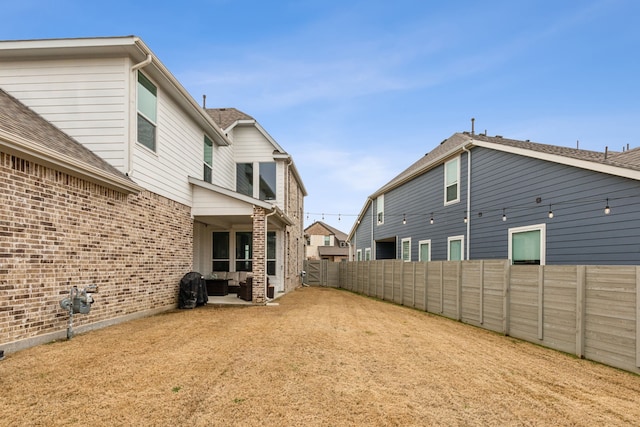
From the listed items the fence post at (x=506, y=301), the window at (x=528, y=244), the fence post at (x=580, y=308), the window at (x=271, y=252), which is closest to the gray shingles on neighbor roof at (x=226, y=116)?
the window at (x=271, y=252)

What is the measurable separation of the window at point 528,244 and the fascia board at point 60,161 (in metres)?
10.5

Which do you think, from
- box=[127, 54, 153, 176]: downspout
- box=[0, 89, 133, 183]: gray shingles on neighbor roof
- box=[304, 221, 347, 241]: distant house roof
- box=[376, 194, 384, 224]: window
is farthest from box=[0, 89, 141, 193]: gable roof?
box=[304, 221, 347, 241]: distant house roof

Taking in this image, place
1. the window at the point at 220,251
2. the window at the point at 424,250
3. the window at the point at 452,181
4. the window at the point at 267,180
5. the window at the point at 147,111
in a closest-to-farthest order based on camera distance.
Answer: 1. the window at the point at 147,111
2. the window at the point at 452,181
3. the window at the point at 220,251
4. the window at the point at 424,250
5. the window at the point at 267,180

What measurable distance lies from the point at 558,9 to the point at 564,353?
10925 millimetres

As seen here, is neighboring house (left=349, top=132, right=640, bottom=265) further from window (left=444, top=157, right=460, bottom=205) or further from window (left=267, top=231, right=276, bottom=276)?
window (left=267, top=231, right=276, bottom=276)

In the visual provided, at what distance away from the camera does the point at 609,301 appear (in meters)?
5.30

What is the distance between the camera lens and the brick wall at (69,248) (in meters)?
5.16

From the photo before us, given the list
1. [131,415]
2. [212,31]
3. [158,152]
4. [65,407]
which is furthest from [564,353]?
[212,31]

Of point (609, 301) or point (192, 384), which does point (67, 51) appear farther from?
point (609, 301)

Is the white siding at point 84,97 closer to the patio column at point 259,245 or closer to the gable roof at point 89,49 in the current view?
the gable roof at point 89,49

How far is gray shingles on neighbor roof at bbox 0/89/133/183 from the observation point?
5605 mm

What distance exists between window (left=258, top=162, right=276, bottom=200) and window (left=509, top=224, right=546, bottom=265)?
389 inches

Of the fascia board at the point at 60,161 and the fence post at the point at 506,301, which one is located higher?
the fascia board at the point at 60,161

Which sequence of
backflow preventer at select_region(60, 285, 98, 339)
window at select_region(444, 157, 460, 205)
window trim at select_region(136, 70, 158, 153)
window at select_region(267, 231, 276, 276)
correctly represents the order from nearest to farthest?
backflow preventer at select_region(60, 285, 98, 339), window trim at select_region(136, 70, 158, 153), window at select_region(444, 157, 460, 205), window at select_region(267, 231, 276, 276)
